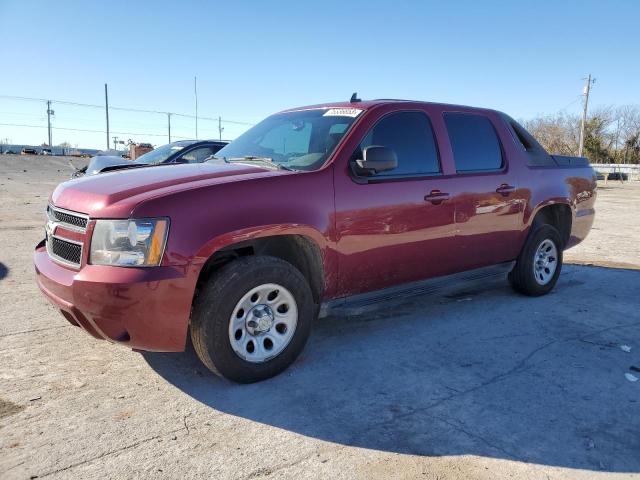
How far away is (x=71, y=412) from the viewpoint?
3.09 metres

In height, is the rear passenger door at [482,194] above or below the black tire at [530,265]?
above

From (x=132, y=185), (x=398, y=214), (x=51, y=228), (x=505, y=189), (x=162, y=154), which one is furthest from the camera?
(x=162, y=154)

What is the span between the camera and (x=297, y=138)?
4383mm

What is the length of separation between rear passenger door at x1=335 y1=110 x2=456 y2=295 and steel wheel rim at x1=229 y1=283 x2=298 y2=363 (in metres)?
0.56

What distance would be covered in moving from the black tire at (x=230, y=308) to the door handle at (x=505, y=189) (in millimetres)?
2485

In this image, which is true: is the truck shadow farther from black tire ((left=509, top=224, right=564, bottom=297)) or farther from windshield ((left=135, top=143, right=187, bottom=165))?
windshield ((left=135, top=143, right=187, bottom=165))

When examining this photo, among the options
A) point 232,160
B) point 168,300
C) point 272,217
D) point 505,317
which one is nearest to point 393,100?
point 232,160

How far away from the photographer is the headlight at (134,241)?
3.02m

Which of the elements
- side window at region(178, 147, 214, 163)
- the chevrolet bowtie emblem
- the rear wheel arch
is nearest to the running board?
the rear wheel arch

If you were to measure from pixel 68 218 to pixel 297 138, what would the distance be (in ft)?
6.21

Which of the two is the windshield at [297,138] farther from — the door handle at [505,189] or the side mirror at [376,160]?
the door handle at [505,189]

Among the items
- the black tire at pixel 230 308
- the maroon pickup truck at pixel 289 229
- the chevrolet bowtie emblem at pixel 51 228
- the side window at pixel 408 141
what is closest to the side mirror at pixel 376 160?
the maroon pickup truck at pixel 289 229

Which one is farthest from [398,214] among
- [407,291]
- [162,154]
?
[162,154]

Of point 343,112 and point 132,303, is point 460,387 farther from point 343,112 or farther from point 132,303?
point 343,112
